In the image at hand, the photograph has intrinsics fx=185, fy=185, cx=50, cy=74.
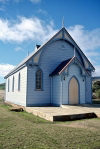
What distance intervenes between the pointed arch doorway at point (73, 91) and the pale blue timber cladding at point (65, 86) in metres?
0.35

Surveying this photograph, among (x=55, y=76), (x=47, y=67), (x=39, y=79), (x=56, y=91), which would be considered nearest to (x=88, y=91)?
(x=56, y=91)

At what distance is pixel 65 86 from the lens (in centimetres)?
1834

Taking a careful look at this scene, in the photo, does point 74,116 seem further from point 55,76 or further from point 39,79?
point 39,79

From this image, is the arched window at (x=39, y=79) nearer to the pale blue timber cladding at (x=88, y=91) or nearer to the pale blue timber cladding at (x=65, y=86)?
the pale blue timber cladding at (x=65, y=86)

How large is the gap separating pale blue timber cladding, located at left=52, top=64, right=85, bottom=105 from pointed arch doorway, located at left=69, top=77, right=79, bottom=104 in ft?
1.14

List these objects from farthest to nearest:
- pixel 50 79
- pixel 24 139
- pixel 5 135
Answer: pixel 50 79 → pixel 5 135 → pixel 24 139

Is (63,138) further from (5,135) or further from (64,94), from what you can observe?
(64,94)

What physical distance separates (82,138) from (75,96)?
11.6 metres

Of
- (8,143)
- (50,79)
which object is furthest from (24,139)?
(50,79)

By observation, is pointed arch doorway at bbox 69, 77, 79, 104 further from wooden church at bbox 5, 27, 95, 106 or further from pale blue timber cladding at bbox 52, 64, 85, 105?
pale blue timber cladding at bbox 52, 64, 85, 105

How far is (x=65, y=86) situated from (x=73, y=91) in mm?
1103

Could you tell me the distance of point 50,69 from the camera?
2009cm

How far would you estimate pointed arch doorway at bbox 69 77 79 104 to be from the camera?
733 inches

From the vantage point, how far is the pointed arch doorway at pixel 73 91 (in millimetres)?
18625
